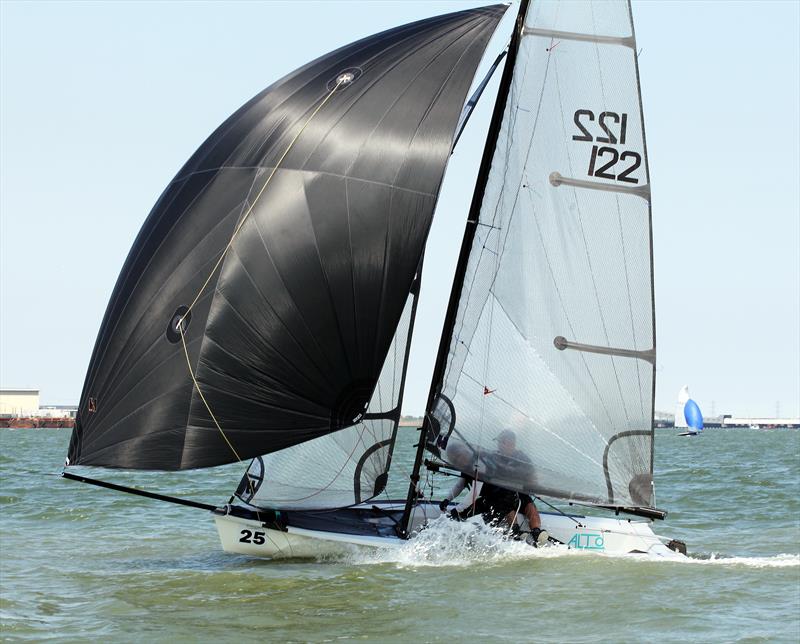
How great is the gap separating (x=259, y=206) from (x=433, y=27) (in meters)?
2.85

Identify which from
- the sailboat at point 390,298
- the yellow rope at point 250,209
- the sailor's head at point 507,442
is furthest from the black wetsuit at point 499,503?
the yellow rope at point 250,209

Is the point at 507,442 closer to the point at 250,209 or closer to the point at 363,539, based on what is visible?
the point at 363,539

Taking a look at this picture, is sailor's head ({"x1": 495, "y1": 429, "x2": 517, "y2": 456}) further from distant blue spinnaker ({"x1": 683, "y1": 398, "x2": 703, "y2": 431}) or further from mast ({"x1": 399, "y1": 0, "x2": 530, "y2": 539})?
distant blue spinnaker ({"x1": 683, "y1": 398, "x2": 703, "y2": 431})

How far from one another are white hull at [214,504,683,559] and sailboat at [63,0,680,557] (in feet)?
0.08

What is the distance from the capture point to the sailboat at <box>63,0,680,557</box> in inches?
460

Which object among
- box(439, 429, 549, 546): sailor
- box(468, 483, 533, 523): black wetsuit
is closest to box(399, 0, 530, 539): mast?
box(439, 429, 549, 546): sailor

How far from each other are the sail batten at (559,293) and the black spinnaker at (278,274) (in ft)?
3.02

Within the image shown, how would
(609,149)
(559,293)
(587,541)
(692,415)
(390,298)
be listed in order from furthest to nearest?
(692,415)
(587,541)
(559,293)
(609,149)
(390,298)

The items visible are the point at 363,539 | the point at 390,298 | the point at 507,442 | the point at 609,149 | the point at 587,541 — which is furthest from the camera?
the point at 587,541

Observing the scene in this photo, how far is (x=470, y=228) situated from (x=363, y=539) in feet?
11.6

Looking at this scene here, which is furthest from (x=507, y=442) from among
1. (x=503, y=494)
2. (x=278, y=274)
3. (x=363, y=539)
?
(x=278, y=274)

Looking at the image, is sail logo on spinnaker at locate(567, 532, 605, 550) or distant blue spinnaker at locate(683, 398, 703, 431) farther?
distant blue spinnaker at locate(683, 398, 703, 431)

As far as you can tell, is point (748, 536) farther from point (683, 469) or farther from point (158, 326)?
point (683, 469)

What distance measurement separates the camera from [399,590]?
11.3 metres
